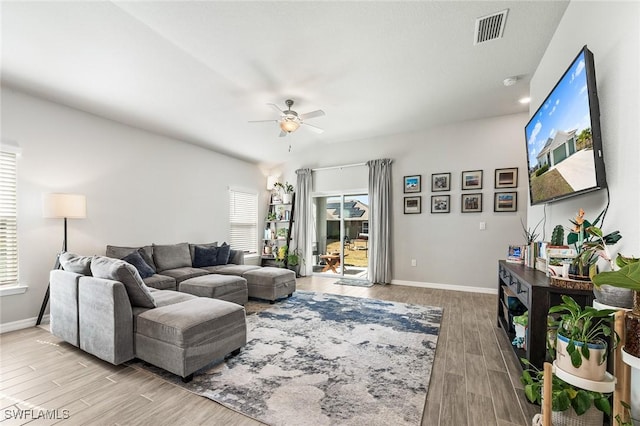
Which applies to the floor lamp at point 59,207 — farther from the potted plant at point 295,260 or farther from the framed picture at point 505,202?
the framed picture at point 505,202

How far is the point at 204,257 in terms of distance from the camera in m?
4.83

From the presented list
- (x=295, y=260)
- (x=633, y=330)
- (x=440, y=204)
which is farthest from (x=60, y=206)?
(x=440, y=204)

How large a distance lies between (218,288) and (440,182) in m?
4.30

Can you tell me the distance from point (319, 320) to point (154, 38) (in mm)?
3519

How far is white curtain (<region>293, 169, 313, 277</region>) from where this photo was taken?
650 cm

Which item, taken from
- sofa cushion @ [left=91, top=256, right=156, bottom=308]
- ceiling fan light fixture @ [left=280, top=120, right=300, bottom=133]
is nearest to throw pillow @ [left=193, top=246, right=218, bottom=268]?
sofa cushion @ [left=91, top=256, right=156, bottom=308]

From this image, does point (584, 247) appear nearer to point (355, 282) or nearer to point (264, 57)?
point (264, 57)

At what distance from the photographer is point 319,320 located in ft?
11.2

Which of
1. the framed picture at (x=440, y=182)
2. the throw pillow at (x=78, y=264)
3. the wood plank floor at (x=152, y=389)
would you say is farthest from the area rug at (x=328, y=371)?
the framed picture at (x=440, y=182)

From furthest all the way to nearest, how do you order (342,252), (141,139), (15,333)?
(342,252), (141,139), (15,333)

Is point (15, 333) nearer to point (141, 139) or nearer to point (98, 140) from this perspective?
point (98, 140)

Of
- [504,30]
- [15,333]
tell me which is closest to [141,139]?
[15,333]

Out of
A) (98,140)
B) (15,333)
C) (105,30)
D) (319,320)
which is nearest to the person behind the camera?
(105,30)

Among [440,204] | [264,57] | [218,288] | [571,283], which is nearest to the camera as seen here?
[571,283]
